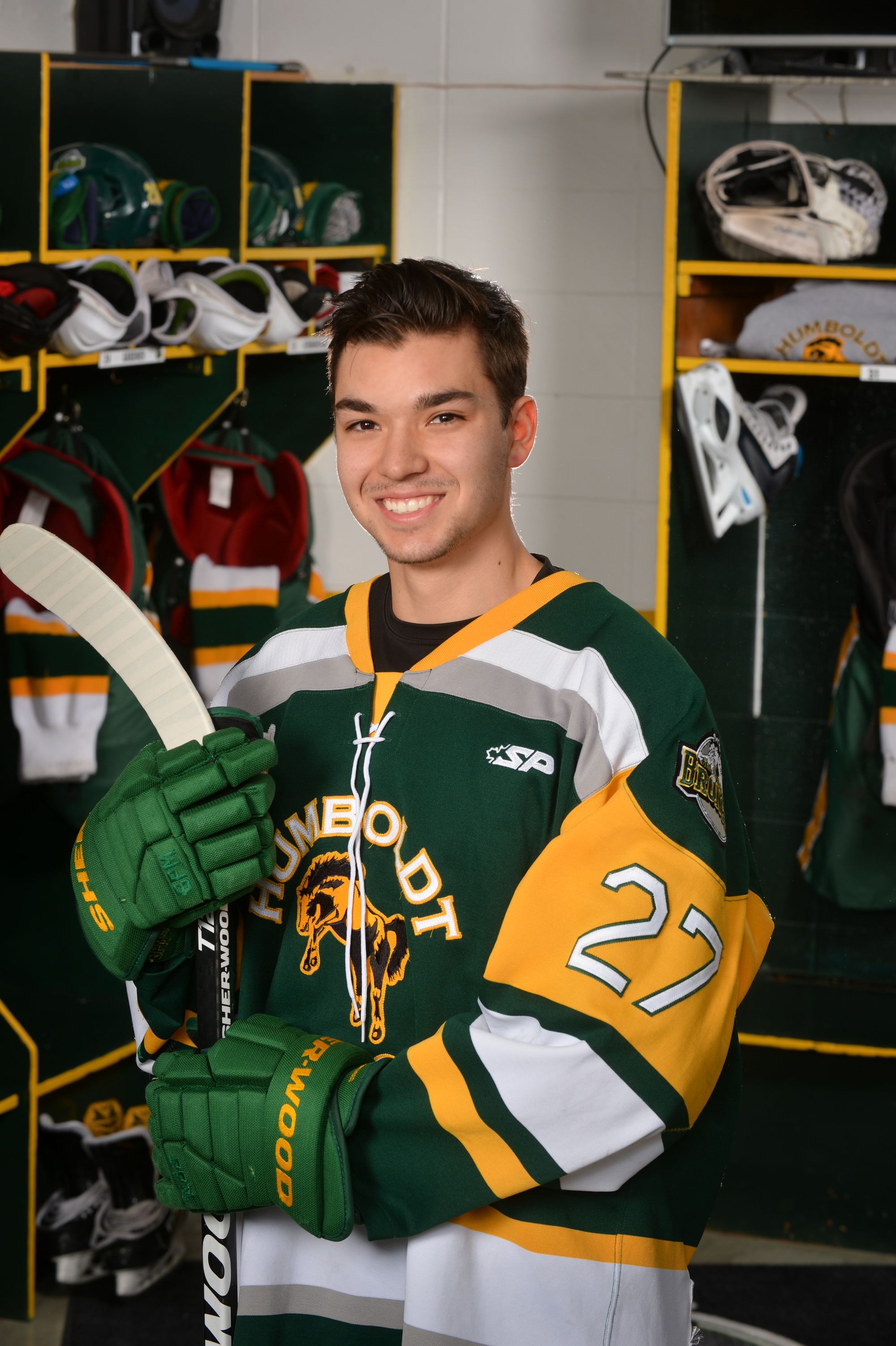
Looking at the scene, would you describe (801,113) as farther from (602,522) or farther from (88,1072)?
(88,1072)

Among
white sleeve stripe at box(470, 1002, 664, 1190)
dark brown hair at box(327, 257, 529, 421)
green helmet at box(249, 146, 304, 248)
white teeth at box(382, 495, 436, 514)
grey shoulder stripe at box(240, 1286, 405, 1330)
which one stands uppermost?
green helmet at box(249, 146, 304, 248)

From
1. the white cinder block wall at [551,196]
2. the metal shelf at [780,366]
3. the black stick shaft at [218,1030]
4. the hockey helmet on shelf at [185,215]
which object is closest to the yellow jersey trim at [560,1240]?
the black stick shaft at [218,1030]

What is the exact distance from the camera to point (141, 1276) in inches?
99.3

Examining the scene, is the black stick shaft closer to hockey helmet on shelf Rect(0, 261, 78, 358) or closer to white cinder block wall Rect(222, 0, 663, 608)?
hockey helmet on shelf Rect(0, 261, 78, 358)

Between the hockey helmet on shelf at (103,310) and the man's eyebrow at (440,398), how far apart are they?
3.96 ft

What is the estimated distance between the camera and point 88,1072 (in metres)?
2.72

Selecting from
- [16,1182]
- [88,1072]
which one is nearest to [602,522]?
[88,1072]

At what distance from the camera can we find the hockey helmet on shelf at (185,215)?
8.82ft

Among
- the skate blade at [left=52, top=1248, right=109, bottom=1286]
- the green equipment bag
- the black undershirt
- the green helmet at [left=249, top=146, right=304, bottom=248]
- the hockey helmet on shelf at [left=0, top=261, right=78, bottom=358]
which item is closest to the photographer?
the black undershirt

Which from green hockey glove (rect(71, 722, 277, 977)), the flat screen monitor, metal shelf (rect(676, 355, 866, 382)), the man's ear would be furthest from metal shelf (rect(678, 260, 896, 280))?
green hockey glove (rect(71, 722, 277, 977))

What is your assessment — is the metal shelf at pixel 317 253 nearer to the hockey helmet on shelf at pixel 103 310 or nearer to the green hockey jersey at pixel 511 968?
the hockey helmet on shelf at pixel 103 310

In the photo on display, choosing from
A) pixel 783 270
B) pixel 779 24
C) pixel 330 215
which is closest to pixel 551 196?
pixel 330 215

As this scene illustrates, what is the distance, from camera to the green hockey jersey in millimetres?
1096

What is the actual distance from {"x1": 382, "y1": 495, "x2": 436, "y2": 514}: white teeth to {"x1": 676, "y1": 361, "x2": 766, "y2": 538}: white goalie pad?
1335mm
